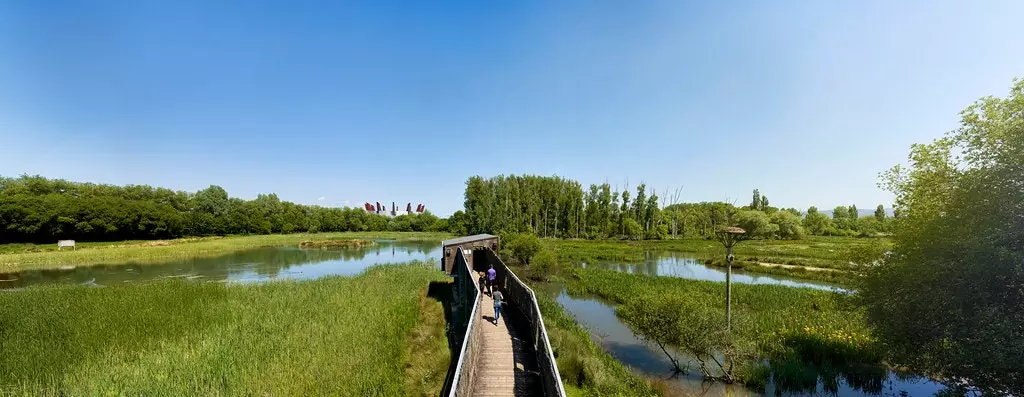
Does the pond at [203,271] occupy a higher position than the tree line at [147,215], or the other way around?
the tree line at [147,215]

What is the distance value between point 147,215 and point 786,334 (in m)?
102

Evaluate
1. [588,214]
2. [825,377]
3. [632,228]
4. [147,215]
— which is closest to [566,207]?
[588,214]

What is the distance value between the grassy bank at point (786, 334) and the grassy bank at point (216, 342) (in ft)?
30.4

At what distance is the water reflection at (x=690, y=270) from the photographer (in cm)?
3453

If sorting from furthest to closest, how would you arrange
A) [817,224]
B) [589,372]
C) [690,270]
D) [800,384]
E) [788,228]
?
[817,224] < [788,228] < [690,270] < [800,384] < [589,372]

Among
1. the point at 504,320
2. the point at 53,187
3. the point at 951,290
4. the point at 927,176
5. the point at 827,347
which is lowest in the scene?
the point at 827,347

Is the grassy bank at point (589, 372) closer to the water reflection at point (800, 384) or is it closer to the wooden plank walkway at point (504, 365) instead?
the wooden plank walkway at point (504, 365)

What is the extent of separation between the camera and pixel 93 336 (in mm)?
14969

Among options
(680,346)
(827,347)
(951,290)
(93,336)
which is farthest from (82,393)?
(827,347)

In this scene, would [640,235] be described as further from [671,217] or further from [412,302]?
[412,302]

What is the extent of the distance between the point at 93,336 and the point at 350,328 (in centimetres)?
947

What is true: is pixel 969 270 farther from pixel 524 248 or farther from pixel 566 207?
pixel 566 207

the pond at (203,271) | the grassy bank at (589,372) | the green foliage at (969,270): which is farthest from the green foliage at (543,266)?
the green foliage at (969,270)

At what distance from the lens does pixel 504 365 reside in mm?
11367
